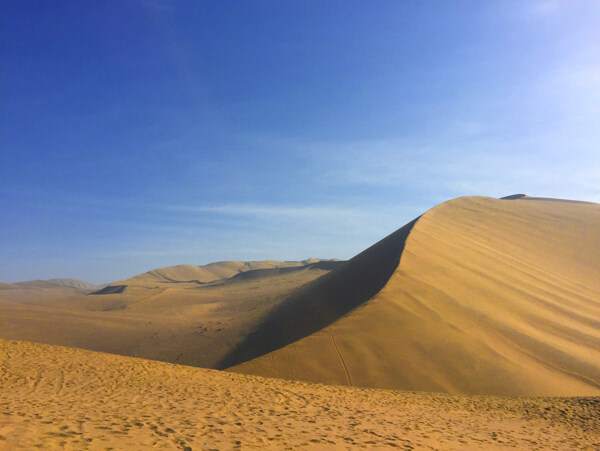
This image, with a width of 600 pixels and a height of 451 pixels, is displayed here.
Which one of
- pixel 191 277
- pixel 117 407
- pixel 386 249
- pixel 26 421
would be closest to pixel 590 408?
pixel 117 407

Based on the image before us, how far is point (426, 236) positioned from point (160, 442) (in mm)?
13944

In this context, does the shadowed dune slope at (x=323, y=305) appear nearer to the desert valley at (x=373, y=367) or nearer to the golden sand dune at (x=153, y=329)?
the desert valley at (x=373, y=367)

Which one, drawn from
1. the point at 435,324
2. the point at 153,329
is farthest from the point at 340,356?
the point at 153,329

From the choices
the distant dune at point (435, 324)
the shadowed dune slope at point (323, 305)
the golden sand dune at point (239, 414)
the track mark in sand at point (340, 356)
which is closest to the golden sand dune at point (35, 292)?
the distant dune at point (435, 324)

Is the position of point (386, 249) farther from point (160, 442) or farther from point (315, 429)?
point (160, 442)

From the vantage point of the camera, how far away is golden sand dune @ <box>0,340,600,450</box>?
4402mm

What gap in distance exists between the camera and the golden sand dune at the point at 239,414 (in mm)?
4402

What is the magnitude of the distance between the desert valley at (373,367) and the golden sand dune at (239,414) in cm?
3

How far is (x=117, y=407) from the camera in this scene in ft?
18.4

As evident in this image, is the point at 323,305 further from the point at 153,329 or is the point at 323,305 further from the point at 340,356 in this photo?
the point at 153,329

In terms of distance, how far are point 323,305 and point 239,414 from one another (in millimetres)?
7858

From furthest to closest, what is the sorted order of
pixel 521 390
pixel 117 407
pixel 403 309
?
pixel 403 309 < pixel 521 390 < pixel 117 407

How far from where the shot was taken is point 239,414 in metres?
5.73

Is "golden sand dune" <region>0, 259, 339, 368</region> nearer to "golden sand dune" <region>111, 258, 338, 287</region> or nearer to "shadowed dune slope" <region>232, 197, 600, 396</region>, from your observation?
"shadowed dune slope" <region>232, 197, 600, 396</region>
